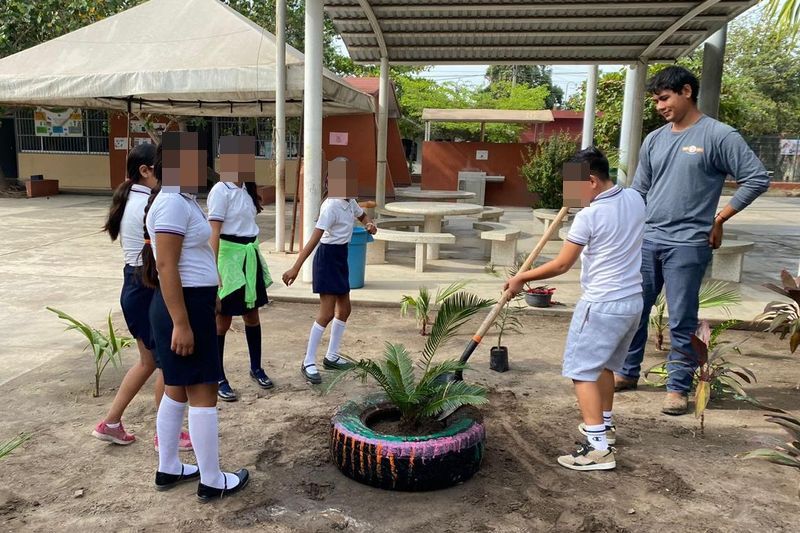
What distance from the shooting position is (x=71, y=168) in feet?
62.8

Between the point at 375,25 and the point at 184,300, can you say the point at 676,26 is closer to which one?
the point at 375,25

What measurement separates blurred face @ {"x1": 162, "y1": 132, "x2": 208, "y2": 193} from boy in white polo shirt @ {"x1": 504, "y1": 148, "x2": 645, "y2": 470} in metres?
1.58

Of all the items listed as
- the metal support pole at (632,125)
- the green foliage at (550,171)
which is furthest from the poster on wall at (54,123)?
the metal support pole at (632,125)

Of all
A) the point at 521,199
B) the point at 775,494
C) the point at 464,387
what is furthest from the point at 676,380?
the point at 521,199

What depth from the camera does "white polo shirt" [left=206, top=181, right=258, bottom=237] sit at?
12.8 feet

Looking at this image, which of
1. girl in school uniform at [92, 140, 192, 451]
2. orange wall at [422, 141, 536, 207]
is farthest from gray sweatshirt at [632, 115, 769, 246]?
orange wall at [422, 141, 536, 207]

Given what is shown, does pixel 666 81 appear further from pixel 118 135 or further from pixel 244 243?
pixel 118 135

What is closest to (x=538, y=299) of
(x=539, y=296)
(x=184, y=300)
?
(x=539, y=296)

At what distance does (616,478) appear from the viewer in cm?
321

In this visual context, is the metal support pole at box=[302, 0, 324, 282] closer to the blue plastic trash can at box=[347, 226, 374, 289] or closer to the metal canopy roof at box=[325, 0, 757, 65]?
the blue plastic trash can at box=[347, 226, 374, 289]

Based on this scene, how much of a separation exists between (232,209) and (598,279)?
2114mm

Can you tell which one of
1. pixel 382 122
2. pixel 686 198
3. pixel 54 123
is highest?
pixel 54 123

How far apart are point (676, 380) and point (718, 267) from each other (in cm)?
424

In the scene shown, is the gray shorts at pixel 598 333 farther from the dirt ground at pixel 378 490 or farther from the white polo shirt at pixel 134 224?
the white polo shirt at pixel 134 224
